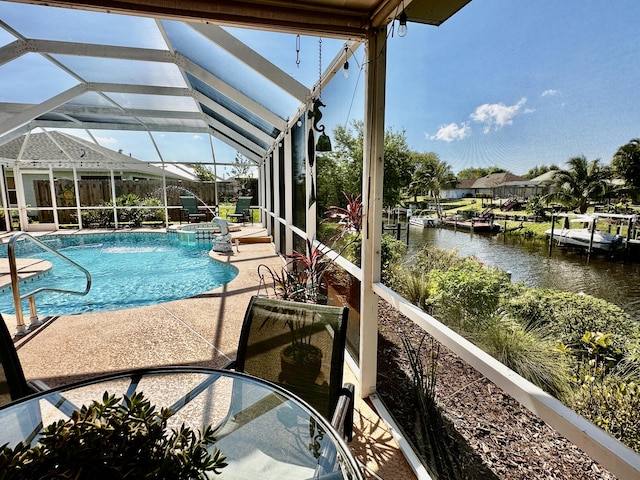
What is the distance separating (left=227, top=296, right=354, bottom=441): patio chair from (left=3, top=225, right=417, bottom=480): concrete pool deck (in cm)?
56

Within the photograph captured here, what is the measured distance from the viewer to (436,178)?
153 cm

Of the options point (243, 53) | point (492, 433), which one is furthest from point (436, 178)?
point (243, 53)

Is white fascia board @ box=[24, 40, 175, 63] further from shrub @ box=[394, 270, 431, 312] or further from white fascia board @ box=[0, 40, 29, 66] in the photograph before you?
→ shrub @ box=[394, 270, 431, 312]

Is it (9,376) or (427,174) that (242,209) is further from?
(427,174)

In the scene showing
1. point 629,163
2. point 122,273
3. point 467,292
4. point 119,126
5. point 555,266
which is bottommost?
point 122,273

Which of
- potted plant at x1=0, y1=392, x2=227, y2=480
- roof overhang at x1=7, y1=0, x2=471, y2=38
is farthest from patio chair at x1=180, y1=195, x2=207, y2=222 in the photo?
potted plant at x1=0, y1=392, x2=227, y2=480

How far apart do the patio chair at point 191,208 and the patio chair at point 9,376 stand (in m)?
12.2

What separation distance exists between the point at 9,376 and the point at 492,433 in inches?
85.7

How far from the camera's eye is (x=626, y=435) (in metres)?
0.93

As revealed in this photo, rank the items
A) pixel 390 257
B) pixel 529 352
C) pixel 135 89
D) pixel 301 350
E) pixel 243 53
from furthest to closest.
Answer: pixel 135 89
pixel 243 53
pixel 390 257
pixel 301 350
pixel 529 352

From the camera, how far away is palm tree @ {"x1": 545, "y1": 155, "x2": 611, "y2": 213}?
2.74 ft

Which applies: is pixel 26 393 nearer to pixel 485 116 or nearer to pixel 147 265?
pixel 485 116

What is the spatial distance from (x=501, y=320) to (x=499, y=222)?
40 cm

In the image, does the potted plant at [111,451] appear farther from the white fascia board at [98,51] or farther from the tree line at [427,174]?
the white fascia board at [98,51]
